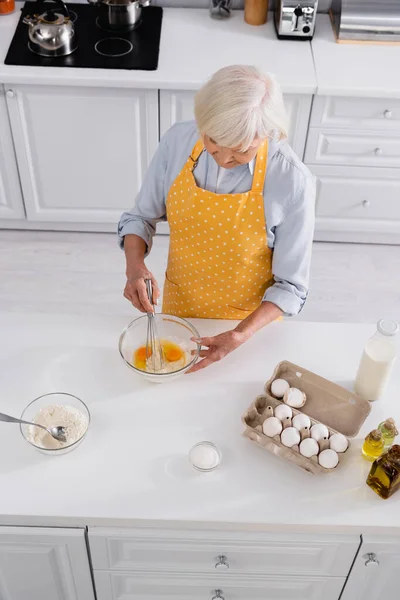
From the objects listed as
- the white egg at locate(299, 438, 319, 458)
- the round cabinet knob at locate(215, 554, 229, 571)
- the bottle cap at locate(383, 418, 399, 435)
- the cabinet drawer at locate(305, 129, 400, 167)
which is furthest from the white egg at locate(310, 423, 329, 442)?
the cabinet drawer at locate(305, 129, 400, 167)

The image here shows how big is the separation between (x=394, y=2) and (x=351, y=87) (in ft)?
1.75

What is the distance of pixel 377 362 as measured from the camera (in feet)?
4.70

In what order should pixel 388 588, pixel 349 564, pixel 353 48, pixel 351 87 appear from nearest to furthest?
pixel 349 564, pixel 388 588, pixel 351 87, pixel 353 48

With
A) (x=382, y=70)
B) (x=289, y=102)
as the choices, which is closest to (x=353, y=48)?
(x=382, y=70)

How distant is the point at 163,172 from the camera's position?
5.41ft

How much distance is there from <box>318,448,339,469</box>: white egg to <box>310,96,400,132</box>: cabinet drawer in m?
1.71

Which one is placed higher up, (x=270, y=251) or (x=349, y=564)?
(x=270, y=251)

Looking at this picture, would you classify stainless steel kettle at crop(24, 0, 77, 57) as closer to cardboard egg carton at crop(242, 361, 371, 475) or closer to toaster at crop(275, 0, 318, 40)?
toaster at crop(275, 0, 318, 40)

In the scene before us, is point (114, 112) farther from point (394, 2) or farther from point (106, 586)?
point (106, 586)

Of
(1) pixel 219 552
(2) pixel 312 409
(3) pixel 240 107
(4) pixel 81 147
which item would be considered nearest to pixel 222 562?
(1) pixel 219 552

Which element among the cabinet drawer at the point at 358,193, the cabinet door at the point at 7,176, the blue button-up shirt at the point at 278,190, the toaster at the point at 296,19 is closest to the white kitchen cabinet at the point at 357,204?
the cabinet drawer at the point at 358,193

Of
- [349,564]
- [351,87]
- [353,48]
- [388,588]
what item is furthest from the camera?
[353,48]

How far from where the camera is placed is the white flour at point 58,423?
1381 millimetres

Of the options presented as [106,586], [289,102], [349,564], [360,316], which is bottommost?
[360,316]
